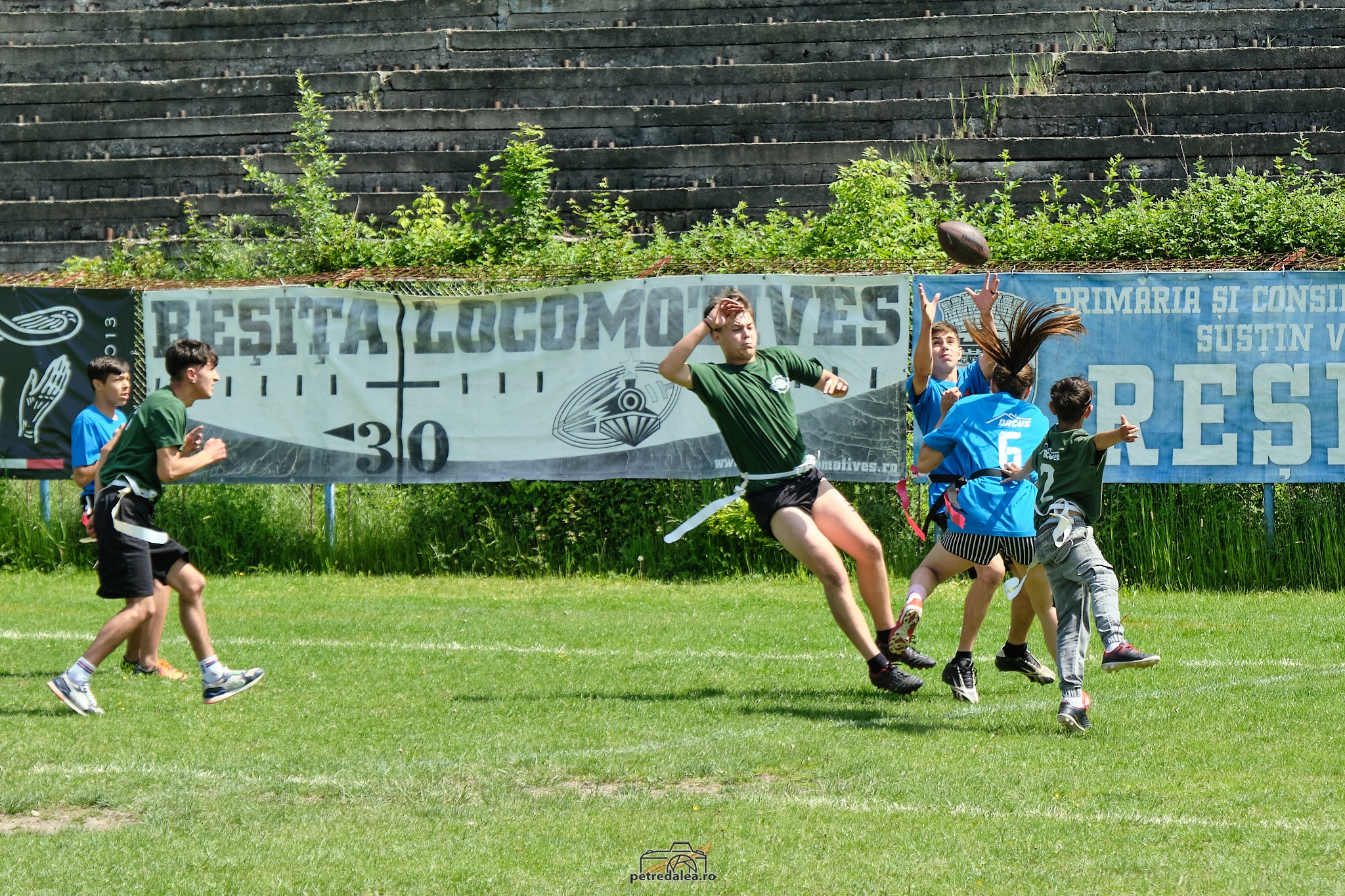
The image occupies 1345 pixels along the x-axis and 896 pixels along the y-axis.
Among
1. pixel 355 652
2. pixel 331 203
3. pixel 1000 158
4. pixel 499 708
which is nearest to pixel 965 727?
pixel 499 708

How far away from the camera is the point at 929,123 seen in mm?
20156

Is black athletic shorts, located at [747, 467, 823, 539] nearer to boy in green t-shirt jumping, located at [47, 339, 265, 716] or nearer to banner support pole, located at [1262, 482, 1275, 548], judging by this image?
boy in green t-shirt jumping, located at [47, 339, 265, 716]

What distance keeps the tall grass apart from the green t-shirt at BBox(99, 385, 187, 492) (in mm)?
5656

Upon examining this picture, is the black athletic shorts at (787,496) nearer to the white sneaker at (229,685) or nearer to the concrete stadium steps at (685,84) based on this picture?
the white sneaker at (229,685)

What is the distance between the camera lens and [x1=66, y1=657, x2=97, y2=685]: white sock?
7.34 meters

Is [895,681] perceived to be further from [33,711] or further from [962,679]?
[33,711]

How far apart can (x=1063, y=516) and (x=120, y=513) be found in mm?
4845

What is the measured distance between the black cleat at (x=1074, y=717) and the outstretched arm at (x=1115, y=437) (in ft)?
3.89

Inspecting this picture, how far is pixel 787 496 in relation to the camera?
7512 mm

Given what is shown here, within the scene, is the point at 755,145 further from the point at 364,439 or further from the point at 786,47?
the point at 364,439

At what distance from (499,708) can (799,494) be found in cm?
192

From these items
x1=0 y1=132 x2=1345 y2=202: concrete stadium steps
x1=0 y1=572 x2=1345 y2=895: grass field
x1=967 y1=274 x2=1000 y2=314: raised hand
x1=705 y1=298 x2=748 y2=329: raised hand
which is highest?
x1=0 y1=132 x2=1345 y2=202: concrete stadium steps

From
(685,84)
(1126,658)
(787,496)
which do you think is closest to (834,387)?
(787,496)

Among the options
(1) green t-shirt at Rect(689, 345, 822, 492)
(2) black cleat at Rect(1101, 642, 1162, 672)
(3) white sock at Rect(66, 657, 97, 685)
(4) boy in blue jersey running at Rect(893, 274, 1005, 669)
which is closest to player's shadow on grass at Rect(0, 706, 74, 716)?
(3) white sock at Rect(66, 657, 97, 685)
